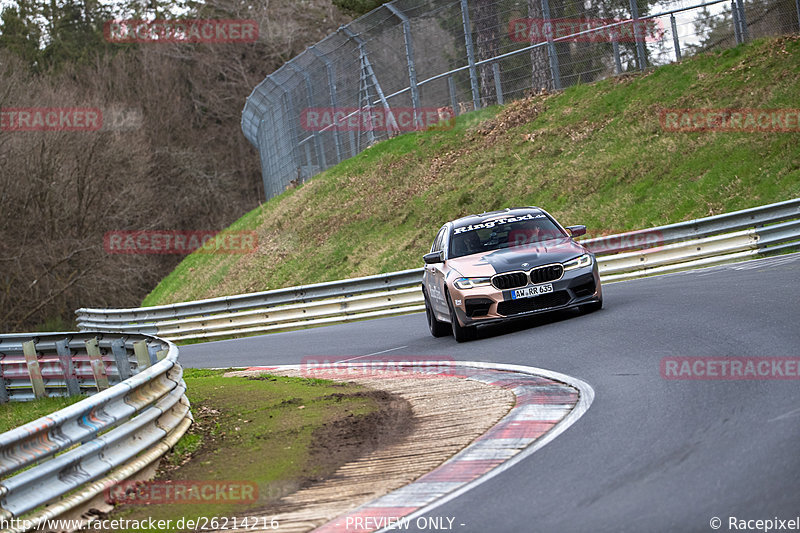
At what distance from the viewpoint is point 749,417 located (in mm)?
6574

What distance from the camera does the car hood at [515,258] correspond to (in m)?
13.0

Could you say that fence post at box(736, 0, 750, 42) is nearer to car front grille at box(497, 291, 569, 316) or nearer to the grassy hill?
the grassy hill

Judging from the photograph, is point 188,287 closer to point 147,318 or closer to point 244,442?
point 147,318

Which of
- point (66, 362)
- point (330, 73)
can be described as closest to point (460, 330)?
point (66, 362)

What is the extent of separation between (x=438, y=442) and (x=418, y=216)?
65.5 ft

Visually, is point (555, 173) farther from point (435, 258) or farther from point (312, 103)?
point (312, 103)

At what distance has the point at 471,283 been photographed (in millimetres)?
12992

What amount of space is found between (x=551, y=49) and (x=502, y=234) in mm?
14294

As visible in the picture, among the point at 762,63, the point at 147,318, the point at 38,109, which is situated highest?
the point at 38,109

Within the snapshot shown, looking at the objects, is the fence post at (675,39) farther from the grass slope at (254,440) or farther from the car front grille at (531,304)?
the grass slope at (254,440)

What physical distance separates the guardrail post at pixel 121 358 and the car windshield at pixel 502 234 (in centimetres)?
441

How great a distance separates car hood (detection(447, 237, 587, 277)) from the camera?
12969 millimetres

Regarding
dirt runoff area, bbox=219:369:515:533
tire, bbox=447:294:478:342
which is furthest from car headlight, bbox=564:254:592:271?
dirt runoff area, bbox=219:369:515:533

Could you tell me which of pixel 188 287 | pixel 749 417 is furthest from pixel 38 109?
pixel 749 417
